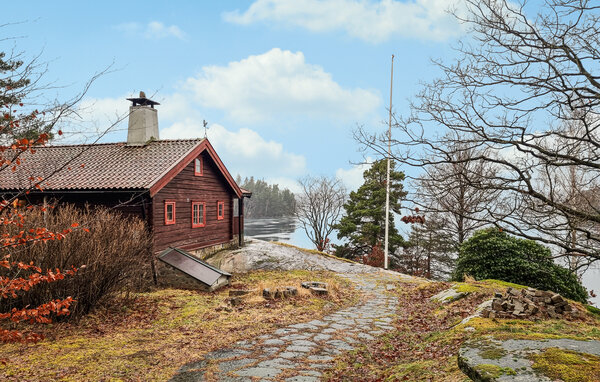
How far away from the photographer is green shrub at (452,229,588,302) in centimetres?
1399

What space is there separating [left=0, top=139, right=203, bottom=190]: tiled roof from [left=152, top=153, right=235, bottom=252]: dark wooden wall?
2.82 feet

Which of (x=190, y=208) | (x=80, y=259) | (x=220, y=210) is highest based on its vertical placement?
(x=190, y=208)

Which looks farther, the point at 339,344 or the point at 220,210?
the point at 220,210

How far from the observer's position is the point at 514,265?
14.4 metres

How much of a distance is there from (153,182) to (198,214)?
14.4ft

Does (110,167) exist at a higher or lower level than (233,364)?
higher

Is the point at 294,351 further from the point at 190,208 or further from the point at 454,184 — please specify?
the point at 190,208

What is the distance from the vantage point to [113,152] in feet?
58.7

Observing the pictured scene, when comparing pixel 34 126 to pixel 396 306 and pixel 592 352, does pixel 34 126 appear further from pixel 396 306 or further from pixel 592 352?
pixel 396 306

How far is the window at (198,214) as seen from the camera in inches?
702

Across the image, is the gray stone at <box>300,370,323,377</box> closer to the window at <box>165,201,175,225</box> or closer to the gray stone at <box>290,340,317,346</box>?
the gray stone at <box>290,340,317,346</box>

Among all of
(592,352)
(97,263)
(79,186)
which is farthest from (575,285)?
(79,186)

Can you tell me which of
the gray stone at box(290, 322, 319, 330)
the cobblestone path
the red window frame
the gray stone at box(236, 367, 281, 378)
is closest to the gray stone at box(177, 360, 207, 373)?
the cobblestone path

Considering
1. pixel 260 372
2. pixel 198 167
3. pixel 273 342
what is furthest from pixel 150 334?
pixel 198 167
